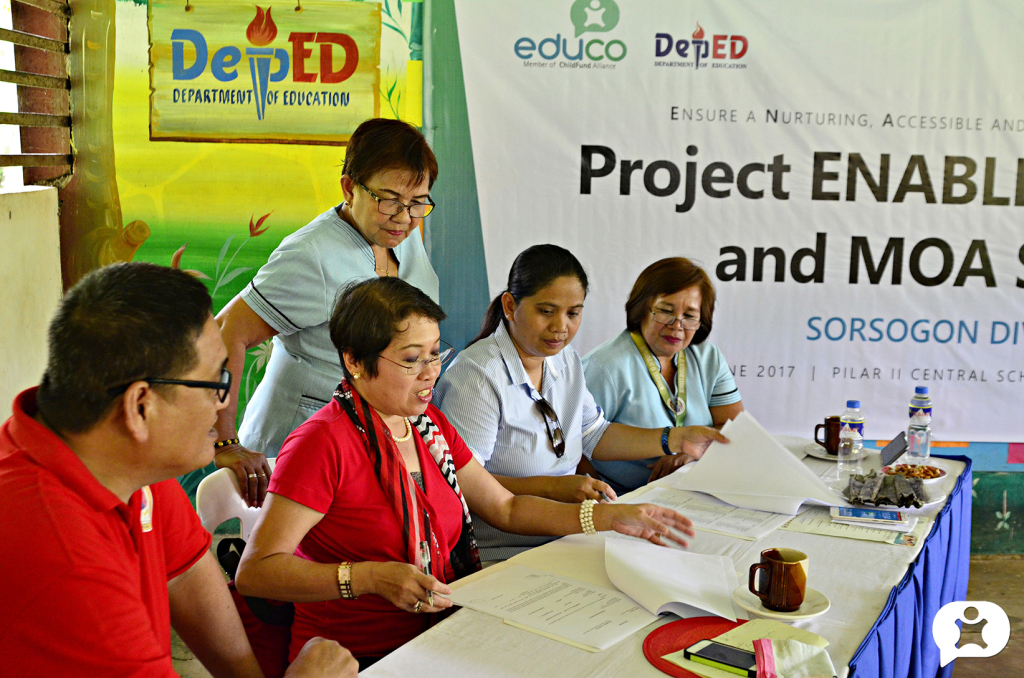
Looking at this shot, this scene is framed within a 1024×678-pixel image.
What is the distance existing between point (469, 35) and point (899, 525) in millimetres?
2312

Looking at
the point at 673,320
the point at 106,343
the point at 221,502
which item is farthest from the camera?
the point at 673,320

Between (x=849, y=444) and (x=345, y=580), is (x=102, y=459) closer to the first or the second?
(x=345, y=580)

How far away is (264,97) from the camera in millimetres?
3150

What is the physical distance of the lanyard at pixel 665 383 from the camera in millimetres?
2658

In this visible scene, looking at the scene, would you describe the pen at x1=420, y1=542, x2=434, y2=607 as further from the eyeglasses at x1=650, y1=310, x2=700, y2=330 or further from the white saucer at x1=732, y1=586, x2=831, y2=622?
the eyeglasses at x1=650, y1=310, x2=700, y2=330

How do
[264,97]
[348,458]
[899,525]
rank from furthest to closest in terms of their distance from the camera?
1. [264,97]
2. [899,525]
3. [348,458]

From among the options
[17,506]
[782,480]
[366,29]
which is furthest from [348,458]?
[366,29]

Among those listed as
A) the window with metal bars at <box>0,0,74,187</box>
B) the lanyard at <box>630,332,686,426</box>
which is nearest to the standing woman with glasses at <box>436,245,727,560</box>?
the lanyard at <box>630,332,686,426</box>

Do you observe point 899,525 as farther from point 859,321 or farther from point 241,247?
point 241,247

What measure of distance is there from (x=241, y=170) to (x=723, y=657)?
2691mm

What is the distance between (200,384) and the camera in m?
0.97

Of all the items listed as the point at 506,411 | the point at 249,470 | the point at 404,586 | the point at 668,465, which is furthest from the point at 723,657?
the point at 668,465

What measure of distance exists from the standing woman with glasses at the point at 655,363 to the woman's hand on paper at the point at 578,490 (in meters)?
0.59

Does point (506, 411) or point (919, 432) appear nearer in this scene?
point (506, 411)
